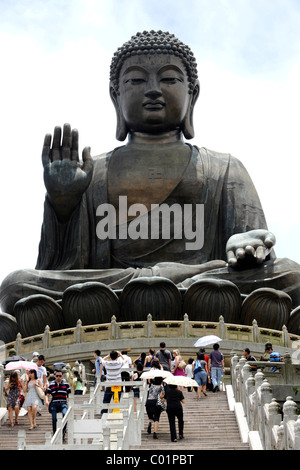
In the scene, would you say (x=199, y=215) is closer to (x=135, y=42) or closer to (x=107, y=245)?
(x=107, y=245)

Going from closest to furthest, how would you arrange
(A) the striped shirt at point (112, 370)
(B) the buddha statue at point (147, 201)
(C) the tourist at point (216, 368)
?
(A) the striped shirt at point (112, 370) < (C) the tourist at point (216, 368) < (B) the buddha statue at point (147, 201)

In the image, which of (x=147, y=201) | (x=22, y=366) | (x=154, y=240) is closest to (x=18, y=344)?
(x=154, y=240)

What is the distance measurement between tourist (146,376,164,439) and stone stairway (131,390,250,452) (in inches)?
5.0

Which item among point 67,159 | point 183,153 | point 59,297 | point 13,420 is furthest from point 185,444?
point 183,153

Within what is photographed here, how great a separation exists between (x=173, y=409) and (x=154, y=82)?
50.3 feet

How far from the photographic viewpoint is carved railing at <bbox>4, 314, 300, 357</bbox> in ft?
70.1

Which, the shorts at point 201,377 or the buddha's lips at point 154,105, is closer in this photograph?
the shorts at point 201,377

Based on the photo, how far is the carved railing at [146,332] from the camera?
21375 mm

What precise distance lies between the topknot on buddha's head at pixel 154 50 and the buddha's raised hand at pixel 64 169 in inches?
126

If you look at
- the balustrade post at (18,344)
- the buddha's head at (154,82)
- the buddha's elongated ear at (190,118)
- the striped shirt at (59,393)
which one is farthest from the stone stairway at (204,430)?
the buddha's elongated ear at (190,118)

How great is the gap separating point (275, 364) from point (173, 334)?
6.64m

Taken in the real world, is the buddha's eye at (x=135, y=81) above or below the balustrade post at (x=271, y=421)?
above

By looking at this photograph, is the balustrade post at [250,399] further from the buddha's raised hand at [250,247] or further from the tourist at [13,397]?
the buddha's raised hand at [250,247]

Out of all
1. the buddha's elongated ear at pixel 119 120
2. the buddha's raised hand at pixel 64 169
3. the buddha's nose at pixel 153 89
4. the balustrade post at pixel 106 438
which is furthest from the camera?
the buddha's elongated ear at pixel 119 120
